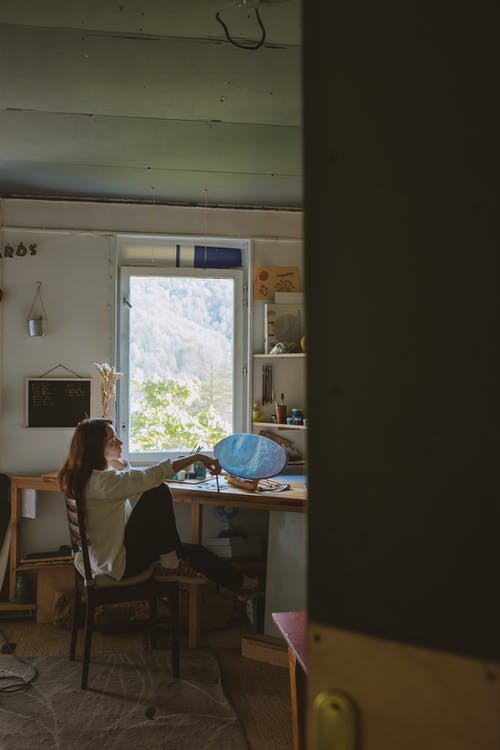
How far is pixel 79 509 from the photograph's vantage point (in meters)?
2.91

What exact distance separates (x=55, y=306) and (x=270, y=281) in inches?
57.8

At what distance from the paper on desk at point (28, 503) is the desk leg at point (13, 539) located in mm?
43

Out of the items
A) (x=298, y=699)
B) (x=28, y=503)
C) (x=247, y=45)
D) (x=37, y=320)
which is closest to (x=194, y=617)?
(x=28, y=503)

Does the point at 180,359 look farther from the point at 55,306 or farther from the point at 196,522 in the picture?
the point at 196,522

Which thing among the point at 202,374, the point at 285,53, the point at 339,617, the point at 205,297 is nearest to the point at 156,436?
the point at 202,374

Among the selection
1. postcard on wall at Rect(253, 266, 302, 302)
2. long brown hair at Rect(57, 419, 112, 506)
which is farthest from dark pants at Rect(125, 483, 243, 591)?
postcard on wall at Rect(253, 266, 302, 302)

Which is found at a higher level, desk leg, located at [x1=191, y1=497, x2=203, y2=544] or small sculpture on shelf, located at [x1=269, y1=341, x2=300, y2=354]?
small sculpture on shelf, located at [x1=269, y1=341, x2=300, y2=354]

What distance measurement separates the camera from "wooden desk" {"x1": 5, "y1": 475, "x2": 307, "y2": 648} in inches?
138

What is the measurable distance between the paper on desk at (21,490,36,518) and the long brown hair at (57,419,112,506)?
106 cm

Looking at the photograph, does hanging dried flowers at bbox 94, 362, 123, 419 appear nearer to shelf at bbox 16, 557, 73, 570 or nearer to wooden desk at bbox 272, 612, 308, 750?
shelf at bbox 16, 557, 73, 570

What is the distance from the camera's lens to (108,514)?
9.78 ft

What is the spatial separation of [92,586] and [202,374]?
1.79 meters

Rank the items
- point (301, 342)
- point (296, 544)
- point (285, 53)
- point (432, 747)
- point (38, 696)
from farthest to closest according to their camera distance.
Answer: point (301, 342) < point (296, 544) < point (38, 696) < point (285, 53) < point (432, 747)

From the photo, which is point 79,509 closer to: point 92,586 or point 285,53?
point 92,586
